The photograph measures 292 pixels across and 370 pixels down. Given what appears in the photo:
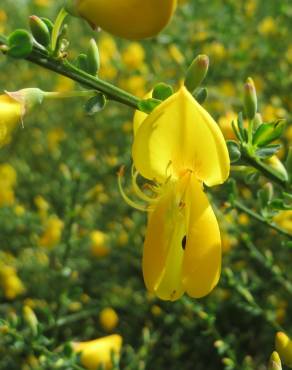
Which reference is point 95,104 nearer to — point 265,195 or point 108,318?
point 265,195

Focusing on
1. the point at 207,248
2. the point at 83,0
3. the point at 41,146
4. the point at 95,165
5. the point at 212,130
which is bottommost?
the point at 41,146

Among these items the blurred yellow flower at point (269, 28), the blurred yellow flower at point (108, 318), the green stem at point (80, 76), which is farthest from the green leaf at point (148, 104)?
the blurred yellow flower at point (269, 28)

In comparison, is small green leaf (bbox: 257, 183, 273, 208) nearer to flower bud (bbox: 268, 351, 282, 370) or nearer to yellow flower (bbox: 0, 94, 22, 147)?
flower bud (bbox: 268, 351, 282, 370)

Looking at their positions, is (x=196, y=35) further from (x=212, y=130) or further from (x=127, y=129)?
(x=212, y=130)

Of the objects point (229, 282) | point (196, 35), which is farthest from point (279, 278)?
point (196, 35)

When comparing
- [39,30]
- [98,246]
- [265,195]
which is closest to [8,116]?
[39,30]

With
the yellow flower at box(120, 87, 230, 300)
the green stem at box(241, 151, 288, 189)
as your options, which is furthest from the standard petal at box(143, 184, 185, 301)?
the green stem at box(241, 151, 288, 189)
